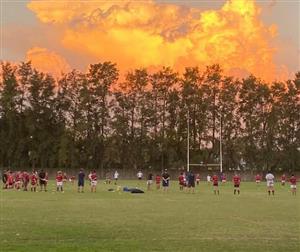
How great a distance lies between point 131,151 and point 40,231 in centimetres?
8754

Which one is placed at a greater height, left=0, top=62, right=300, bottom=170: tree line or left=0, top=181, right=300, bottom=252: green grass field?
left=0, top=62, right=300, bottom=170: tree line

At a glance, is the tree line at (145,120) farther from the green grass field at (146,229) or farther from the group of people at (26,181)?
the green grass field at (146,229)

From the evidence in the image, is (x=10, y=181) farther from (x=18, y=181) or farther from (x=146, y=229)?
(x=146, y=229)

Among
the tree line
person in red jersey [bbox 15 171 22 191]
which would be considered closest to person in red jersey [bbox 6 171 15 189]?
person in red jersey [bbox 15 171 22 191]

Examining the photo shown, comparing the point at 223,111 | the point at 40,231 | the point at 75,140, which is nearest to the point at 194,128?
the point at 223,111

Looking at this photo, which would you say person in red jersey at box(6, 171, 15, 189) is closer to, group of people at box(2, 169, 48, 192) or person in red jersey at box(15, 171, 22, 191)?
group of people at box(2, 169, 48, 192)

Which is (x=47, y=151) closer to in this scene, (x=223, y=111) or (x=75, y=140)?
(x=75, y=140)

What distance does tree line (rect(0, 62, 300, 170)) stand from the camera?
105 meters

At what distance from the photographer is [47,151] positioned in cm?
10525

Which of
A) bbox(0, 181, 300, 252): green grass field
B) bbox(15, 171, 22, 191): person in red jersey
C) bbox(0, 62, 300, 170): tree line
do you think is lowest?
bbox(0, 181, 300, 252): green grass field

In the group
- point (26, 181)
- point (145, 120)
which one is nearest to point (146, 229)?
point (26, 181)

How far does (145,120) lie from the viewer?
107000mm

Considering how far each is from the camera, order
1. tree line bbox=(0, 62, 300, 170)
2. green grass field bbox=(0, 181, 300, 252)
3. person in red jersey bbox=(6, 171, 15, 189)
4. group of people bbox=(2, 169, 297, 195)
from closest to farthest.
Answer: green grass field bbox=(0, 181, 300, 252) → group of people bbox=(2, 169, 297, 195) → person in red jersey bbox=(6, 171, 15, 189) → tree line bbox=(0, 62, 300, 170)

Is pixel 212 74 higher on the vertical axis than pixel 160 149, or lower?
higher
